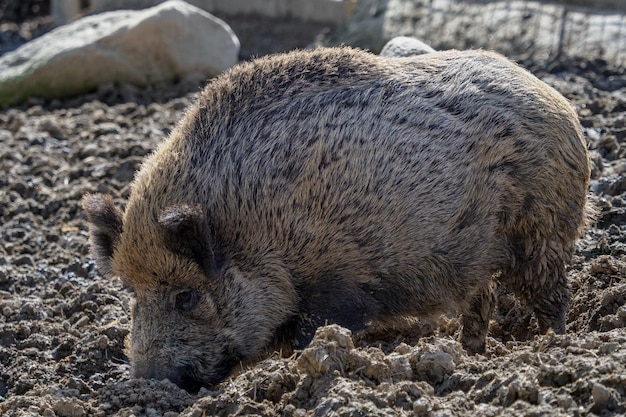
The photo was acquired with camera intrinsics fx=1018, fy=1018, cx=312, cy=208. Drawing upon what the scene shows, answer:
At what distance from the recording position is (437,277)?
5.25m

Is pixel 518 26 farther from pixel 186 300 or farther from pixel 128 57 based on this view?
pixel 186 300

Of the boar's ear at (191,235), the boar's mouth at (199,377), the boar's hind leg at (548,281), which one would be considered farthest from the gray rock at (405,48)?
the boar's mouth at (199,377)

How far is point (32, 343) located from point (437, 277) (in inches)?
93.3

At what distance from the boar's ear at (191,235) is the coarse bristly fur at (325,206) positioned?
0.01 metres

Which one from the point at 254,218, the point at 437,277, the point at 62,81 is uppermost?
the point at 254,218

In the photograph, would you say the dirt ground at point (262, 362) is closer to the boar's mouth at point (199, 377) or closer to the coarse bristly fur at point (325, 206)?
the boar's mouth at point (199, 377)

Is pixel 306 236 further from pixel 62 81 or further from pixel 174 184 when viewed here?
pixel 62 81

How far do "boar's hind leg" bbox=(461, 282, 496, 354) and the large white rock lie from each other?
17.7 feet

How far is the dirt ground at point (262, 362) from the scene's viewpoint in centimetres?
396

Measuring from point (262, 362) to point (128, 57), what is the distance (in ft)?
20.5

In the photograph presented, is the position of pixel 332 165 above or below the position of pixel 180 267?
above

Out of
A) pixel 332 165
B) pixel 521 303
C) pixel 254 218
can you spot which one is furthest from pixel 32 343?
pixel 521 303

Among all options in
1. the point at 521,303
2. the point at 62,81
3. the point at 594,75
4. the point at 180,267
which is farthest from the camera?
the point at 62,81

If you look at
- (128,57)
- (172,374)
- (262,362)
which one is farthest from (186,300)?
(128,57)
